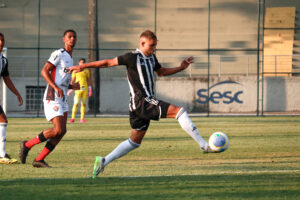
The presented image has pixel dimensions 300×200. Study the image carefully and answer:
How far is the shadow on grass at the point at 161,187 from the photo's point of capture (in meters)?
5.58

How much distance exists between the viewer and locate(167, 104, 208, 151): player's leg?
6430 mm

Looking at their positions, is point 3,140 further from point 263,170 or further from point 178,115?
point 263,170

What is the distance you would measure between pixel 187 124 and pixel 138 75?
90cm

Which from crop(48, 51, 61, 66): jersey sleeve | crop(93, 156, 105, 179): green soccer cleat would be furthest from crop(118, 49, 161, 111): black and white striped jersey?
crop(48, 51, 61, 66): jersey sleeve

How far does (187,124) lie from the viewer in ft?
21.3

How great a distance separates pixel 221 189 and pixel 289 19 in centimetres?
2303

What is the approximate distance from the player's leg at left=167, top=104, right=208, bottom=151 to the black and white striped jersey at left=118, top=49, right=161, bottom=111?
0.38 meters

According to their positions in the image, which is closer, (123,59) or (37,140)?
(123,59)

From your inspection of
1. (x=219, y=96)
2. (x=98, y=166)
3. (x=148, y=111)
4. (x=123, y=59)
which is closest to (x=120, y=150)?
(x=98, y=166)

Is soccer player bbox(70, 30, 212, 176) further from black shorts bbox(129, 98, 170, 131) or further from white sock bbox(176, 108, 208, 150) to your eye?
white sock bbox(176, 108, 208, 150)

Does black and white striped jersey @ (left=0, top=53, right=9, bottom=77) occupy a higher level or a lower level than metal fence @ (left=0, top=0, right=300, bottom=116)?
lower

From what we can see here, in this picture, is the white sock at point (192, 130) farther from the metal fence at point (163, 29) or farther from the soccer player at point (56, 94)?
the metal fence at point (163, 29)

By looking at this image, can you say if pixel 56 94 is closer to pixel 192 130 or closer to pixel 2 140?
pixel 2 140

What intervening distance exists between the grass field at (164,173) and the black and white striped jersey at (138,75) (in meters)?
0.96
